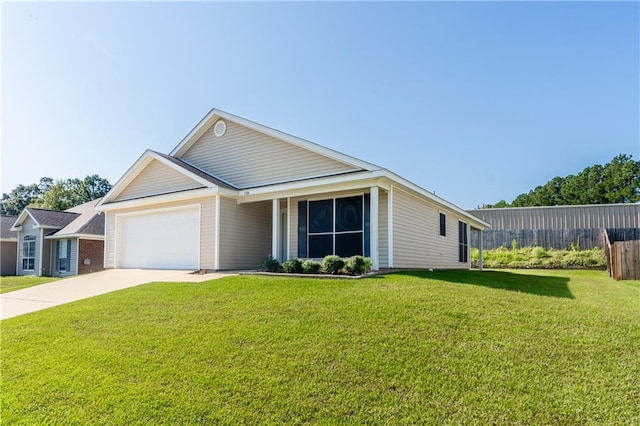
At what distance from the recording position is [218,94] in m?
16.7

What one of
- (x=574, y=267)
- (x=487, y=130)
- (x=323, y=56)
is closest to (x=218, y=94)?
(x=323, y=56)

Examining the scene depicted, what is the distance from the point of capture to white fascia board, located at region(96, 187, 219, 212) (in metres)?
14.0

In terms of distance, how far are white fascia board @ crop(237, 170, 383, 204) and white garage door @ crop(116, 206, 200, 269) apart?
2116 mm

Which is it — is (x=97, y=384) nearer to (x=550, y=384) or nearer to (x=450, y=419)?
(x=450, y=419)

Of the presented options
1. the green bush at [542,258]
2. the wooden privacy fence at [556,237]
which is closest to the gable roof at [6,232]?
the green bush at [542,258]

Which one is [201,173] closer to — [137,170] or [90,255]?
[137,170]

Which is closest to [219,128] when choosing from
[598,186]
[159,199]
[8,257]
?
[159,199]

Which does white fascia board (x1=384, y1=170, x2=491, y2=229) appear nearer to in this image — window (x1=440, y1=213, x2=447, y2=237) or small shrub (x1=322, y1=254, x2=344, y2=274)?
window (x1=440, y1=213, x2=447, y2=237)

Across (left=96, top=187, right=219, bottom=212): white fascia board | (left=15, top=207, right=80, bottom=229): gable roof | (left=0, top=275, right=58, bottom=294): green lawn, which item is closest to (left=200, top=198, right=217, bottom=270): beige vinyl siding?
(left=96, top=187, right=219, bottom=212): white fascia board

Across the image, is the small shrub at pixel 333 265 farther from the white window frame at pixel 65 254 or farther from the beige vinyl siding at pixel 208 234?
the white window frame at pixel 65 254

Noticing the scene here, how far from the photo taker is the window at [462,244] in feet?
64.9

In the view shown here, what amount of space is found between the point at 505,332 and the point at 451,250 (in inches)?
508

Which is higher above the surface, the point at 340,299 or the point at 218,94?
the point at 218,94

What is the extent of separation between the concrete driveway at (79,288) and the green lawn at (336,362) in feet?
7.75
